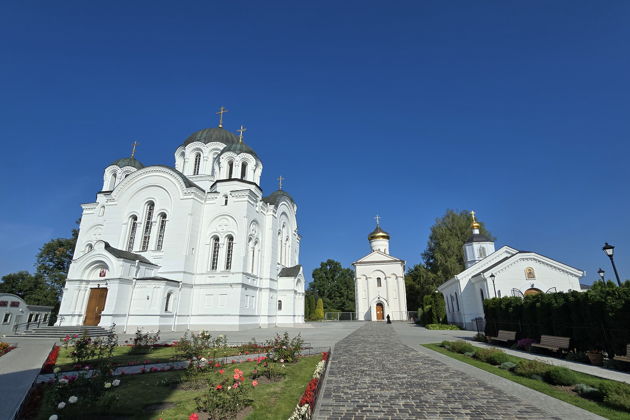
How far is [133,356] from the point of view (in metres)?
11.7

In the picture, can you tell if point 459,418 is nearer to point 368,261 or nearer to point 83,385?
point 83,385

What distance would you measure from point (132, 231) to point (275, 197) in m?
13.1

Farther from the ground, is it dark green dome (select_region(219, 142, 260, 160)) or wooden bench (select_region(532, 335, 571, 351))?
dark green dome (select_region(219, 142, 260, 160))

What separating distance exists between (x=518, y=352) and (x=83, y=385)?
49.2 ft

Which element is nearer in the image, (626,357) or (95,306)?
(626,357)

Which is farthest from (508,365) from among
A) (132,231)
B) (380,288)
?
(380,288)

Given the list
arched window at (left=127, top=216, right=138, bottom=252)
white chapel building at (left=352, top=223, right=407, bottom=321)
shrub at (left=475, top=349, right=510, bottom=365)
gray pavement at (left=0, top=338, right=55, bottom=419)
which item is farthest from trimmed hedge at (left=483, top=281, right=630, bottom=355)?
white chapel building at (left=352, top=223, right=407, bottom=321)

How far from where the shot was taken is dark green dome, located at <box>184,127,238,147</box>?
3278 centimetres

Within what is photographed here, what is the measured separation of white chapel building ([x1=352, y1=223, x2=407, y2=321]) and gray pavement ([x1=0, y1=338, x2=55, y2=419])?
36806 mm

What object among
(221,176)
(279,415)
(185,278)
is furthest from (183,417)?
(221,176)

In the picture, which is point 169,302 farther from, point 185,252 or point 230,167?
point 230,167

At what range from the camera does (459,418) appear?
5.36 metres

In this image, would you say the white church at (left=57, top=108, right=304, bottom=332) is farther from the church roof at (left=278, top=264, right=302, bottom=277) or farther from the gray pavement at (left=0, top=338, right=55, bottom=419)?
the gray pavement at (left=0, top=338, right=55, bottom=419)

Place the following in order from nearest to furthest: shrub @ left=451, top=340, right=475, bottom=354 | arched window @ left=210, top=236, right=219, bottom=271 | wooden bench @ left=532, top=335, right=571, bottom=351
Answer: wooden bench @ left=532, top=335, right=571, bottom=351
shrub @ left=451, top=340, right=475, bottom=354
arched window @ left=210, top=236, right=219, bottom=271
